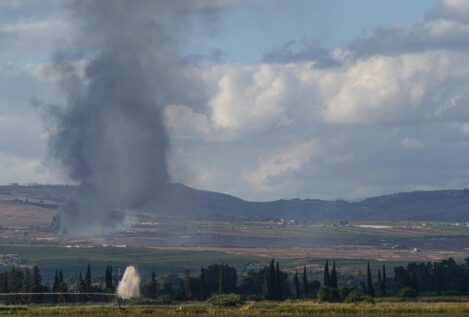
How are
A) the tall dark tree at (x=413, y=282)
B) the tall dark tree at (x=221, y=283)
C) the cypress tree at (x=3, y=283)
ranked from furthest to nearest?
the tall dark tree at (x=413, y=282) < the tall dark tree at (x=221, y=283) < the cypress tree at (x=3, y=283)

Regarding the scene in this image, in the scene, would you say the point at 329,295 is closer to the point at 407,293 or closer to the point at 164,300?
the point at 407,293

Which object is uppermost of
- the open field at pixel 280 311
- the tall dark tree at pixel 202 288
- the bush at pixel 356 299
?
the tall dark tree at pixel 202 288

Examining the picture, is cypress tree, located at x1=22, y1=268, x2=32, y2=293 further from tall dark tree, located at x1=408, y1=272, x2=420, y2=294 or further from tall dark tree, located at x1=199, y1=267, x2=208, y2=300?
tall dark tree, located at x1=408, y1=272, x2=420, y2=294

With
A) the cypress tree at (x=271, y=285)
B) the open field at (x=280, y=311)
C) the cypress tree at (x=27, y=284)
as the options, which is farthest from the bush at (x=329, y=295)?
the cypress tree at (x=27, y=284)

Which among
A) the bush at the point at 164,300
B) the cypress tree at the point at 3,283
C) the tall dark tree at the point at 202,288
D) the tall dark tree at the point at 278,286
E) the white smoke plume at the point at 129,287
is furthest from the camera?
the cypress tree at the point at 3,283

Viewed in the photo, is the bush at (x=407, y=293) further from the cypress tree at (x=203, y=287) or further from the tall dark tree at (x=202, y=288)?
the cypress tree at (x=203, y=287)

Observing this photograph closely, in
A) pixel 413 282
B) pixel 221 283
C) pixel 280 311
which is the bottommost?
pixel 280 311

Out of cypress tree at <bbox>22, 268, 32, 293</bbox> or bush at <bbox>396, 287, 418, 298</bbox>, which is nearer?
bush at <bbox>396, 287, 418, 298</bbox>

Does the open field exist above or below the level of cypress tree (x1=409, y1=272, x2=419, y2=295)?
below

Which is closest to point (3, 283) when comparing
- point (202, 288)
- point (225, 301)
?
point (202, 288)

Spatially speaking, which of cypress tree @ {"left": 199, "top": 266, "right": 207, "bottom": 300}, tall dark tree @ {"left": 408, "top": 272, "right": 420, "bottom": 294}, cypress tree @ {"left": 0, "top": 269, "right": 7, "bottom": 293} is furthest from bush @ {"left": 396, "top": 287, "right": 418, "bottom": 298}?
cypress tree @ {"left": 0, "top": 269, "right": 7, "bottom": 293}

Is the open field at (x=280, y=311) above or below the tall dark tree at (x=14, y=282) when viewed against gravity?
below

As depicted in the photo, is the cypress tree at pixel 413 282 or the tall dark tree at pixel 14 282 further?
the cypress tree at pixel 413 282

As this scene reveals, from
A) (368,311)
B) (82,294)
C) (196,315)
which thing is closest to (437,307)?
(368,311)
